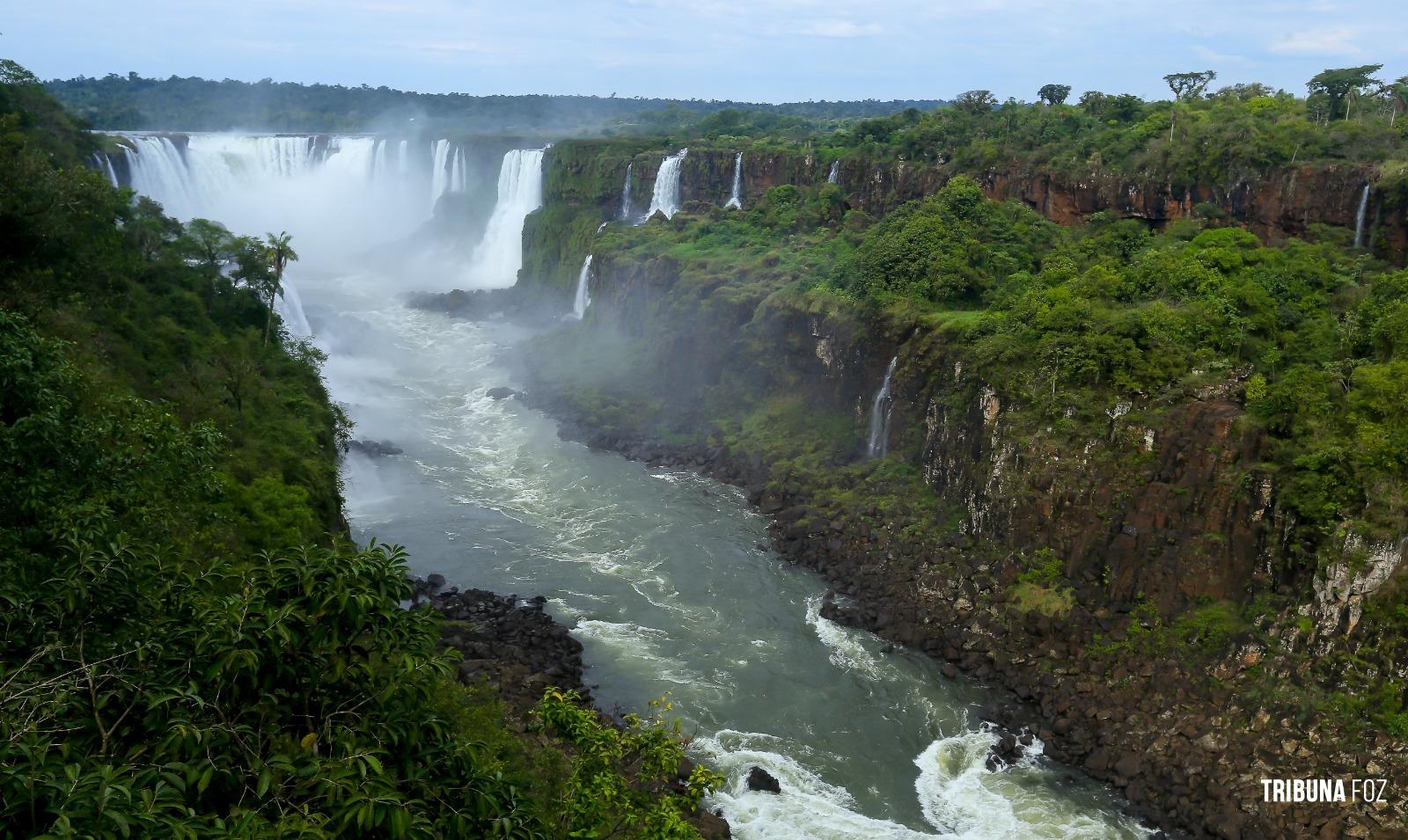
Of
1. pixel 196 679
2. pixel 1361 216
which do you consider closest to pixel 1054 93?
pixel 1361 216

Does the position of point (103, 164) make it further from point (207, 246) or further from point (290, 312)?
point (207, 246)

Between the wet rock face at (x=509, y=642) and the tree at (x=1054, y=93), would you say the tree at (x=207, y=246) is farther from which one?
the tree at (x=1054, y=93)

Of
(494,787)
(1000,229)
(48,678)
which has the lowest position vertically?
(494,787)

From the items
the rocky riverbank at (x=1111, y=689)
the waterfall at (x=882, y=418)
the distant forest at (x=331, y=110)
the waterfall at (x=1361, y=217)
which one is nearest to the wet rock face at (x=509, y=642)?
the rocky riverbank at (x=1111, y=689)

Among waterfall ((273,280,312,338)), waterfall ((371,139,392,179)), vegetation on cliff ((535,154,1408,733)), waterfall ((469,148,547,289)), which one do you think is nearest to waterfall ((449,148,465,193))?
waterfall ((469,148,547,289))

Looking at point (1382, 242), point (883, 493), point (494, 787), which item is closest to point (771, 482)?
point (883, 493)

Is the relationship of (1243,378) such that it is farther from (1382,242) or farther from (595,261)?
(595,261)
